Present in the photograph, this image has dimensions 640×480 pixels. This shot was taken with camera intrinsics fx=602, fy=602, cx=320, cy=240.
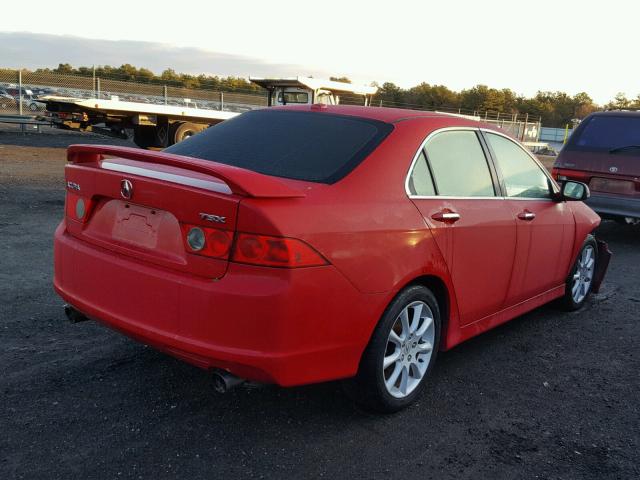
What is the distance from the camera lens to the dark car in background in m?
8.01

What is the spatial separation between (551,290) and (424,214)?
214 centimetres

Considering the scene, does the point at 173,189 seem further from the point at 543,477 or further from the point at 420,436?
the point at 543,477

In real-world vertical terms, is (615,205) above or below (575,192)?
below

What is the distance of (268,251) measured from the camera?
2541 millimetres

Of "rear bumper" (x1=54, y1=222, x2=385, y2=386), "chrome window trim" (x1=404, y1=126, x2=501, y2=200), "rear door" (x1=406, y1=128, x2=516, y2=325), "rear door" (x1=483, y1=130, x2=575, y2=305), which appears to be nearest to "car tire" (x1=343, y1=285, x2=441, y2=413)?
"rear bumper" (x1=54, y1=222, x2=385, y2=386)

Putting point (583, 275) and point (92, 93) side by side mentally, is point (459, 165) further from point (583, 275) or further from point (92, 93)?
point (92, 93)

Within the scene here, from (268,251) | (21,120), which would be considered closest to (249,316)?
(268,251)

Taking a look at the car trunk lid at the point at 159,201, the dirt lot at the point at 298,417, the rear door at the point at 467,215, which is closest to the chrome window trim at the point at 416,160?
the rear door at the point at 467,215

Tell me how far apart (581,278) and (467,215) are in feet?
7.85

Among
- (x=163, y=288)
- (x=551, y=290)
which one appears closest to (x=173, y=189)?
(x=163, y=288)

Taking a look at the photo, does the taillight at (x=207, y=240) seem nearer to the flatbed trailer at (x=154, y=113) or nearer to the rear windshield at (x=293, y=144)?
the rear windshield at (x=293, y=144)

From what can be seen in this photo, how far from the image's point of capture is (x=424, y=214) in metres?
3.23

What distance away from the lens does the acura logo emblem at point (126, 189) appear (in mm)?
2836

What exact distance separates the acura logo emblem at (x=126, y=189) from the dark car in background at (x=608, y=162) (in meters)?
6.69
